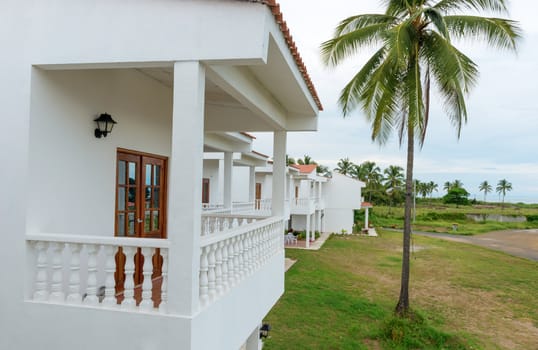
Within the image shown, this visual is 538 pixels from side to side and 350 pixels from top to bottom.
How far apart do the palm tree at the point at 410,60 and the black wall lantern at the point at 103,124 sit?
7.11m

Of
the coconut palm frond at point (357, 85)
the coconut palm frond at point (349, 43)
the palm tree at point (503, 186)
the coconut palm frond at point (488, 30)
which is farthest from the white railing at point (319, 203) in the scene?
the palm tree at point (503, 186)

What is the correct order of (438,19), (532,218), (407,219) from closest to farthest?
(438,19)
(407,219)
(532,218)

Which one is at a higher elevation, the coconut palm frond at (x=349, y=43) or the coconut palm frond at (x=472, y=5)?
the coconut palm frond at (x=472, y=5)

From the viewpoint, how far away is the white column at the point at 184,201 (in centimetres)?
328

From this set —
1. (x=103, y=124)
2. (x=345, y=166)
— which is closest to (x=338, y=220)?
(x=345, y=166)

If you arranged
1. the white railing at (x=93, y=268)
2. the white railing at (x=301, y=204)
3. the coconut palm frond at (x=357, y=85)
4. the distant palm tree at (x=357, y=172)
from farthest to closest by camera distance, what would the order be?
the distant palm tree at (x=357, y=172)
the white railing at (x=301, y=204)
the coconut palm frond at (x=357, y=85)
the white railing at (x=93, y=268)

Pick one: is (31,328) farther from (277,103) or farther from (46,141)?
(277,103)

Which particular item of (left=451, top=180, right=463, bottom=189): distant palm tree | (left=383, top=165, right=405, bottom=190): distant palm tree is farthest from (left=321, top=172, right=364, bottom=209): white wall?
(left=451, top=180, right=463, bottom=189): distant palm tree

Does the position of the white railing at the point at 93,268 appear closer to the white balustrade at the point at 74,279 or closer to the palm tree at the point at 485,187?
the white balustrade at the point at 74,279

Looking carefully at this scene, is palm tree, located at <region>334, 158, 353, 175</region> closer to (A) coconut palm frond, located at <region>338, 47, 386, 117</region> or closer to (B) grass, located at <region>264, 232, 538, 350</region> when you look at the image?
(B) grass, located at <region>264, 232, 538, 350</region>

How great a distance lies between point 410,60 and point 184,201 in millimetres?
10203

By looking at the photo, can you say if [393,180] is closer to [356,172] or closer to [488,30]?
[356,172]

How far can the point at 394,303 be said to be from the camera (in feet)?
46.3

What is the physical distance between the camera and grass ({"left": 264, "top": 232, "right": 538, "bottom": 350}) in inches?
426
